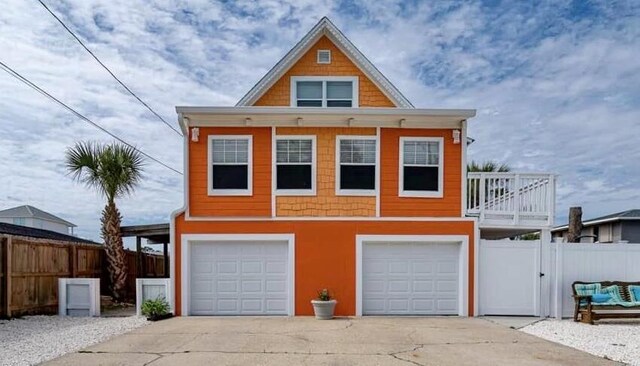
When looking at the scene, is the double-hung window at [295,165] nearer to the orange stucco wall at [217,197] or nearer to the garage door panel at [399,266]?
the orange stucco wall at [217,197]

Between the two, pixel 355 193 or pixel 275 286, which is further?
pixel 355 193

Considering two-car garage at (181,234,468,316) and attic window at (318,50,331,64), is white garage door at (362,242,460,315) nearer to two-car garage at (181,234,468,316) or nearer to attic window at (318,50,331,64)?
two-car garage at (181,234,468,316)

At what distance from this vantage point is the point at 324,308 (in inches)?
422

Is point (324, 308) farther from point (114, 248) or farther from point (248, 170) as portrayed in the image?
point (114, 248)

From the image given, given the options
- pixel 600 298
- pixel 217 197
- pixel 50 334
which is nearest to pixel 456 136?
pixel 600 298

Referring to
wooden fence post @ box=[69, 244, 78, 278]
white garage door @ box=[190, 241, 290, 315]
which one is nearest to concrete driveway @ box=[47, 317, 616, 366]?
white garage door @ box=[190, 241, 290, 315]

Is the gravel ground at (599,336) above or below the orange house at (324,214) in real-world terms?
below

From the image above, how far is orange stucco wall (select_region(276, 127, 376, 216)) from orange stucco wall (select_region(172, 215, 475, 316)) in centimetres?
28

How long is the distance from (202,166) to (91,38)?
541 centimetres

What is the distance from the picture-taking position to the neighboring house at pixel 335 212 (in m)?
11.4

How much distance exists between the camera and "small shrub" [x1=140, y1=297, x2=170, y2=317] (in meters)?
10.7

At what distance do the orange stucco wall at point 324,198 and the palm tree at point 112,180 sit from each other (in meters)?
5.44

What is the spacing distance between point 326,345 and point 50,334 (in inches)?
212

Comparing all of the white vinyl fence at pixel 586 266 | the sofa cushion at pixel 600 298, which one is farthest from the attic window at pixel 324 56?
the sofa cushion at pixel 600 298
